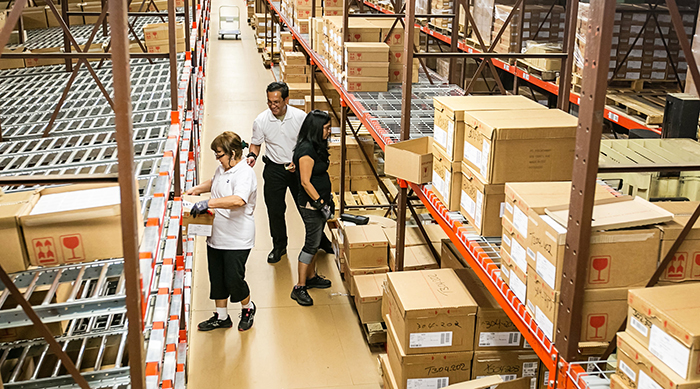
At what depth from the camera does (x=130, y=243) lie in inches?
99.9

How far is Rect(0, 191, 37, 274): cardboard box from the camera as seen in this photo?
2.98 m

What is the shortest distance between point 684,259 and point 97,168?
371cm

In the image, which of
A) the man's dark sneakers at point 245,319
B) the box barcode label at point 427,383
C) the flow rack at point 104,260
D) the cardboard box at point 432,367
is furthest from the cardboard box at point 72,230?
the man's dark sneakers at point 245,319

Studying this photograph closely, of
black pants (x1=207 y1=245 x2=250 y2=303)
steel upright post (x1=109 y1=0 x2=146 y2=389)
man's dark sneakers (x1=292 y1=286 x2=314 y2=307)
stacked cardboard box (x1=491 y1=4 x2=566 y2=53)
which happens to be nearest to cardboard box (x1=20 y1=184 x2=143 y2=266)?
steel upright post (x1=109 y1=0 x2=146 y2=389)

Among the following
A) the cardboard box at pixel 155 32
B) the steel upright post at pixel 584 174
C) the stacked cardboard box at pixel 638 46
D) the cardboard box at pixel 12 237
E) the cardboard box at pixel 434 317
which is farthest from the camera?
the cardboard box at pixel 155 32

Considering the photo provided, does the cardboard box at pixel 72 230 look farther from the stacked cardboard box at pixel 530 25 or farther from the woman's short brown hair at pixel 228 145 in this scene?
the stacked cardboard box at pixel 530 25

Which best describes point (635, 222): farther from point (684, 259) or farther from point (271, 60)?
point (271, 60)

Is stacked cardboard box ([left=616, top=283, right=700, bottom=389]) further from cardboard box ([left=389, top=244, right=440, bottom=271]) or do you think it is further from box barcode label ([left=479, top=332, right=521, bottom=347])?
cardboard box ([left=389, top=244, right=440, bottom=271])

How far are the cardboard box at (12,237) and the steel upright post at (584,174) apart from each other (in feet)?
8.29

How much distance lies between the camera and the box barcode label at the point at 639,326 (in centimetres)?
247

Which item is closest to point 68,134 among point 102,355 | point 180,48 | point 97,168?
point 97,168

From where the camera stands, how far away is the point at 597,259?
279 centimetres

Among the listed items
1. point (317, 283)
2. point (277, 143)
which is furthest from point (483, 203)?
point (277, 143)

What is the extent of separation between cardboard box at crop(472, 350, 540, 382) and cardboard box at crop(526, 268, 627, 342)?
1.46 meters
